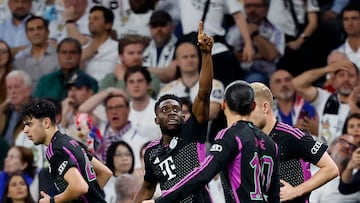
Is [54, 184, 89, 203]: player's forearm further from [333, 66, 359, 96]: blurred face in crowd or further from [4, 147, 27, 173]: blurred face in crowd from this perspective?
[333, 66, 359, 96]: blurred face in crowd

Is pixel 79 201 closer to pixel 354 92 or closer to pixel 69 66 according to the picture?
pixel 354 92

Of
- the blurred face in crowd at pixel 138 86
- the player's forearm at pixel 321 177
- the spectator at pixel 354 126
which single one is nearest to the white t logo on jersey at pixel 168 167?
the player's forearm at pixel 321 177

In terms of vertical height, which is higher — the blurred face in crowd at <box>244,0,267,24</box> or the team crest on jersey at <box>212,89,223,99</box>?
the blurred face in crowd at <box>244,0,267,24</box>

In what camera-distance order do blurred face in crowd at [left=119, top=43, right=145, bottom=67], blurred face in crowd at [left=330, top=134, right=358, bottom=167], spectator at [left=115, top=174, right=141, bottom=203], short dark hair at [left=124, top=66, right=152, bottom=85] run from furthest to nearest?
blurred face in crowd at [left=119, top=43, right=145, bottom=67], short dark hair at [left=124, top=66, right=152, bottom=85], spectator at [left=115, top=174, right=141, bottom=203], blurred face in crowd at [left=330, top=134, right=358, bottom=167]

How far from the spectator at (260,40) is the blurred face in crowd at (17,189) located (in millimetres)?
3020

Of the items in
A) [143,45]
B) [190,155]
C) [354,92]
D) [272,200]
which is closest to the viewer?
[272,200]

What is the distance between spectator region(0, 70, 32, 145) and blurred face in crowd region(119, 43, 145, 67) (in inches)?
49.9

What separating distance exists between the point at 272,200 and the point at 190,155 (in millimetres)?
1441

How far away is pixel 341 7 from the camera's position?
16094mm

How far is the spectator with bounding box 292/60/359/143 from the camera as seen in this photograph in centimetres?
1445

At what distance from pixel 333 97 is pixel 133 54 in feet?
8.91

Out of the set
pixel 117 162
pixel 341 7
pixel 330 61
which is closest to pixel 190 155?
pixel 117 162

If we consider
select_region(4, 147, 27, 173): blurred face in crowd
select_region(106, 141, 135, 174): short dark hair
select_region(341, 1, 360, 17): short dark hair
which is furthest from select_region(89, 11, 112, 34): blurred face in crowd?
select_region(341, 1, 360, 17): short dark hair

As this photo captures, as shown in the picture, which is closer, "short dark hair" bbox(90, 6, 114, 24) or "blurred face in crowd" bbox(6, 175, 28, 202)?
"blurred face in crowd" bbox(6, 175, 28, 202)
